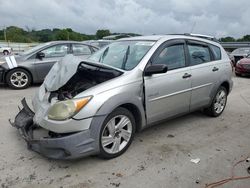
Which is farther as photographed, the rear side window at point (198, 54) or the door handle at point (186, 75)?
the rear side window at point (198, 54)

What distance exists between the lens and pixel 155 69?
399 cm

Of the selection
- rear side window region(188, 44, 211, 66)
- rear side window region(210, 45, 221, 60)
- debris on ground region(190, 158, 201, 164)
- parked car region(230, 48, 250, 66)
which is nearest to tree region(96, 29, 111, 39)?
parked car region(230, 48, 250, 66)

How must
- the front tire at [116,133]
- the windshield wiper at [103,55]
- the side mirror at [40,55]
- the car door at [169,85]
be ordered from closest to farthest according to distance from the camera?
the front tire at [116,133] → the car door at [169,85] → the windshield wiper at [103,55] → the side mirror at [40,55]

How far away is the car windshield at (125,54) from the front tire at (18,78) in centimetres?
407

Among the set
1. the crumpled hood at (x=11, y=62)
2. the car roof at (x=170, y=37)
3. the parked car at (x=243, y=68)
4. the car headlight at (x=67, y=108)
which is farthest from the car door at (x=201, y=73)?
the parked car at (x=243, y=68)

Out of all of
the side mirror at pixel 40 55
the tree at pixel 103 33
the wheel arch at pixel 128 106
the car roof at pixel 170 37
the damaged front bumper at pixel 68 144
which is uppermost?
the tree at pixel 103 33

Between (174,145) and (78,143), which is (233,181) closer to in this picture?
(174,145)

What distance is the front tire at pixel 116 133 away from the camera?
11.9ft

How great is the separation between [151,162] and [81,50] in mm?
6314

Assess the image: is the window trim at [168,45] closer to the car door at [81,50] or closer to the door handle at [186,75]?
the door handle at [186,75]

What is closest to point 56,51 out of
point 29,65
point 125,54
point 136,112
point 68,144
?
point 29,65

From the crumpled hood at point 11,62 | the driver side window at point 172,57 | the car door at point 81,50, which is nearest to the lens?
the driver side window at point 172,57

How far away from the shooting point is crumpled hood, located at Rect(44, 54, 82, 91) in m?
3.77

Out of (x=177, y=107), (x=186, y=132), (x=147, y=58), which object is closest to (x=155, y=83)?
(x=147, y=58)
